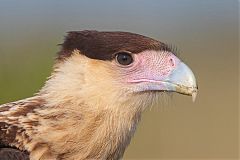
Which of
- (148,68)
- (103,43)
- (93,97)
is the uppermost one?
(103,43)

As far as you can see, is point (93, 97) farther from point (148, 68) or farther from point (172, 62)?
point (172, 62)

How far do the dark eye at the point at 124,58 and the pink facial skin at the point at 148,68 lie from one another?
23mm

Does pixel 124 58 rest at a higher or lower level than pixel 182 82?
higher

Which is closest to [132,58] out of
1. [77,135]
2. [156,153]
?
[77,135]

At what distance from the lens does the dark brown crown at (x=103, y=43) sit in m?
5.10

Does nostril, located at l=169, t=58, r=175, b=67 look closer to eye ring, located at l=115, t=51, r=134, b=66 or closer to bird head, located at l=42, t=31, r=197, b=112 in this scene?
bird head, located at l=42, t=31, r=197, b=112

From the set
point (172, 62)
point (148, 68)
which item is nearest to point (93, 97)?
point (148, 68)

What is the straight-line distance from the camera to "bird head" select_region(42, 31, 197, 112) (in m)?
5.10

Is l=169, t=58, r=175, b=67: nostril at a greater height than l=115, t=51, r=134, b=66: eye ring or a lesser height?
lesser

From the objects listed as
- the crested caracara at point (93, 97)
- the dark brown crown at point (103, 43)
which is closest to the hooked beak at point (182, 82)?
the crested caracara at point (93, 97)

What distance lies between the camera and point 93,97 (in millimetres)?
5086

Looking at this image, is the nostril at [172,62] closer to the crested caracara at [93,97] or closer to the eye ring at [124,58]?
the crested caracara at [93,97]

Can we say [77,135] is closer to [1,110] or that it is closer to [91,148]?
[91,148]

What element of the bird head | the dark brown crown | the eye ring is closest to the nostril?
the bird head
